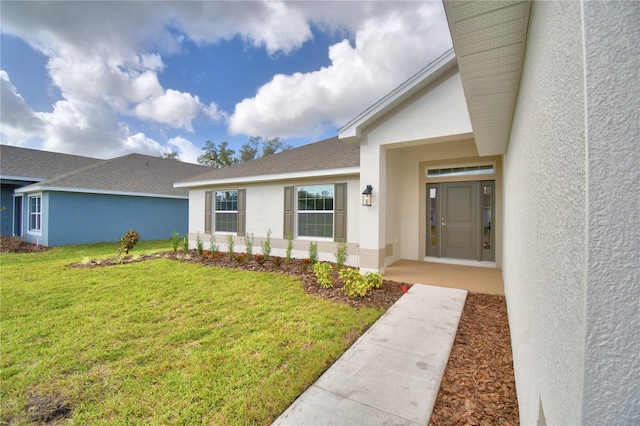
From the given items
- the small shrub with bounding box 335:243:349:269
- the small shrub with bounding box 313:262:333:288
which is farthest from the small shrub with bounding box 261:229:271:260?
the small shrub with bounding box 313:262:333:288

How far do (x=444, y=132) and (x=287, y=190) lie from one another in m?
5.26

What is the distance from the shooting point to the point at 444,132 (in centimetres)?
571

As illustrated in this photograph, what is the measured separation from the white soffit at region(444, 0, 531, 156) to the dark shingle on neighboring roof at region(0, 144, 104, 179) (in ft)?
67.1

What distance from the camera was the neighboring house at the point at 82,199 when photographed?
1252cm

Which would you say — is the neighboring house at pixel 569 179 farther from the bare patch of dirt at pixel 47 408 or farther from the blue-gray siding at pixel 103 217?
the blue-gray siding at pixel 103 217

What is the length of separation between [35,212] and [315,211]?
14909mm

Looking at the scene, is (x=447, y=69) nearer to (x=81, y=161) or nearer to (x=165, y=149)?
(x=81, y=161)

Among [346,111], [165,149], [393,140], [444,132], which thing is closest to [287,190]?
[393,140]

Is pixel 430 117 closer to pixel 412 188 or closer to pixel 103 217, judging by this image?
pixel 412 188

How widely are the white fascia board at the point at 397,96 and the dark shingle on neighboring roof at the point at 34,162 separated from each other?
1788cm

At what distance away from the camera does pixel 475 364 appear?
9.95ft

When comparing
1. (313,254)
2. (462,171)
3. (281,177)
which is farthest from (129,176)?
(462,171)

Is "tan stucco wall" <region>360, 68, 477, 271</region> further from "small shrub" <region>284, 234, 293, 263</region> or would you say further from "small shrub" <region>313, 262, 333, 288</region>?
"small shrub" <region>284, 234, 293, 263</region>

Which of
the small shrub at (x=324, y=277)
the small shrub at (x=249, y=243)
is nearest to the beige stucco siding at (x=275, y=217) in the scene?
the small shrub at (x=249, y=243)
